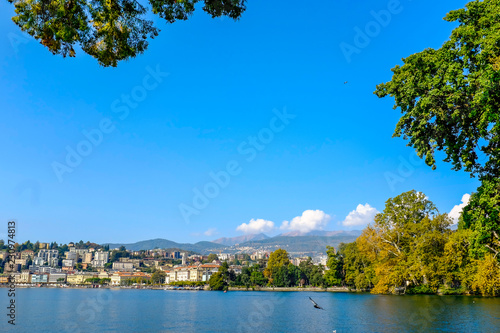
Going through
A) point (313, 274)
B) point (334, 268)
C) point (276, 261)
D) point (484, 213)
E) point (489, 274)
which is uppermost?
point (484, 213)

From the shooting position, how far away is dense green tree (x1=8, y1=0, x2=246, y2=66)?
18.4ft

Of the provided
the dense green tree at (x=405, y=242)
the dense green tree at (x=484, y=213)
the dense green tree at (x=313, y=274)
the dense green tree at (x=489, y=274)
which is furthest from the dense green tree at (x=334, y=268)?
the dense green tree at (x=484, y=213)

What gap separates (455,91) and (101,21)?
10.9 metres

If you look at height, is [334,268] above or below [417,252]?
below

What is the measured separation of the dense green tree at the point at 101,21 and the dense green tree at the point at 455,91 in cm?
898

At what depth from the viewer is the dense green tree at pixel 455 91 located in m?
12.3

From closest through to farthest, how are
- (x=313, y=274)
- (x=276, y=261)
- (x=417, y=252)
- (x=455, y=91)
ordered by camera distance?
(x=455, y=91) → (x=417, y=252) → (x=313, y=274) → (x=276, y=261)

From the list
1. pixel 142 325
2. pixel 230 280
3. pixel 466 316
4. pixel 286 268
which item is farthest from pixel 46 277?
pixel 466 316

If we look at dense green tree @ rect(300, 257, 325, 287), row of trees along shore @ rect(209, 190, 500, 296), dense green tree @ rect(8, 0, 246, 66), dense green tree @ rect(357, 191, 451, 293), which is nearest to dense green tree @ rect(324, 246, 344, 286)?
dense green tree @ rect(300, 257, 325, 287)

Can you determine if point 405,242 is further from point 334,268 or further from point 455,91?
point 455,91

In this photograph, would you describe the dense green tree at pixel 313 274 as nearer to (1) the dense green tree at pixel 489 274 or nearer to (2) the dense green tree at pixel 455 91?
(1) the dense green tree at pixel 489 274

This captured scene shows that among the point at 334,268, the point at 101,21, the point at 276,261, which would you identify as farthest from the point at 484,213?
the point at 276,261

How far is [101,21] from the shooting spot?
5855mm

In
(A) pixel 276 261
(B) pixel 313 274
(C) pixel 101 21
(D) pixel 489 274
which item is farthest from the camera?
(A) pixel 276 261
